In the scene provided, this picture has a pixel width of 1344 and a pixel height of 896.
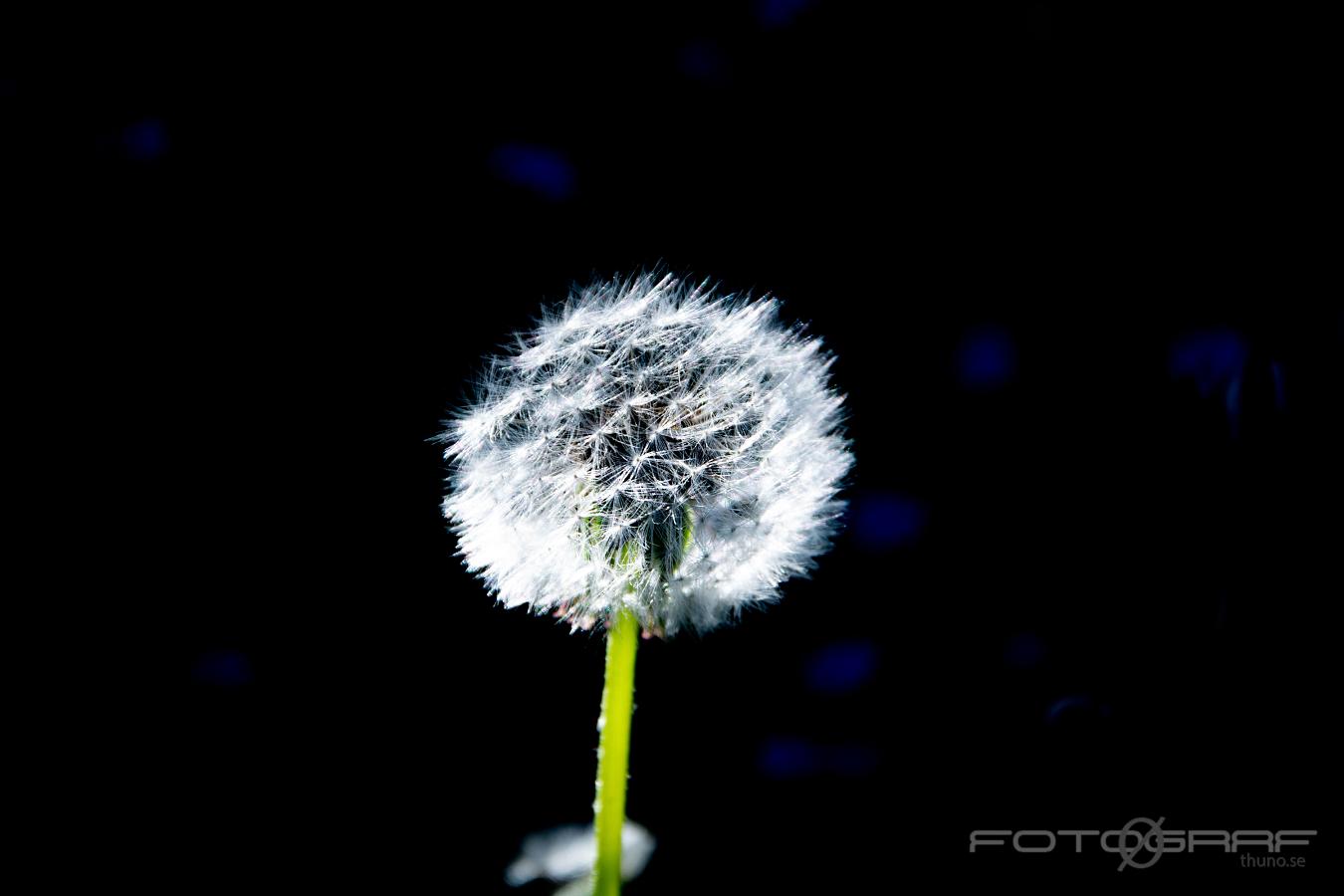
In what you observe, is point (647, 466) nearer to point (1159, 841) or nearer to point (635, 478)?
point (635, 478)

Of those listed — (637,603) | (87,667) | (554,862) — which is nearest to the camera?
(637,603)

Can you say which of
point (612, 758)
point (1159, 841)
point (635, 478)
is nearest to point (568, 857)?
point (612, 758)

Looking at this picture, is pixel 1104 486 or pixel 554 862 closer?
pixel 554 862

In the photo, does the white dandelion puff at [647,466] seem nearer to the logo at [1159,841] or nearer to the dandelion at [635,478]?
the dandelion at [635,478]

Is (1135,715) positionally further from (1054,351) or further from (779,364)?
(779,364)

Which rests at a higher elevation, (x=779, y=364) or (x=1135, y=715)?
(x=779, y=364)

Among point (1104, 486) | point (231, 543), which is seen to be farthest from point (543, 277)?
point (1104, 486)

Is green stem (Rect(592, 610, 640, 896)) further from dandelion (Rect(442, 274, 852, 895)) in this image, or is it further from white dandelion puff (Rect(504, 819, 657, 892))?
white dandelion puff (Rect(504, 819, 657, 892))

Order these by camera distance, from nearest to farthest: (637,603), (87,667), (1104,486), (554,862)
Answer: (637,603)
(554,862)
(87,667)
(1104,486)
